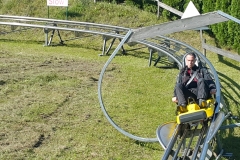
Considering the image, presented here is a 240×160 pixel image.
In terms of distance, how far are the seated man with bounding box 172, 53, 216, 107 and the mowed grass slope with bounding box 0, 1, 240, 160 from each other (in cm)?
89

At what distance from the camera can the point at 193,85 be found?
642 centimetres

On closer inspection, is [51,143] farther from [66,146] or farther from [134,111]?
[134,111]

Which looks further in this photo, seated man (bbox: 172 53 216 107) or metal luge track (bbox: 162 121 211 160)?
seated man (bbox: 172 53 216 107)

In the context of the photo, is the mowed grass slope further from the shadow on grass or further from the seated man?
the seated man

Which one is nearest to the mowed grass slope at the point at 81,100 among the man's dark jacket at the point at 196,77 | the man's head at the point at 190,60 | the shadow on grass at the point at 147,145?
the shadow on grass at the point at 147,145

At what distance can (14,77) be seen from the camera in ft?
31.2

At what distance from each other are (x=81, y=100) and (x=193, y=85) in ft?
8.86

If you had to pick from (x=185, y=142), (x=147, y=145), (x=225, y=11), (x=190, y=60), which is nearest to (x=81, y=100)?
(x=147, y=145)

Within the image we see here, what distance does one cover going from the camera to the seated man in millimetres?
6086

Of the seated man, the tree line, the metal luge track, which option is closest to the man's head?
the seated man

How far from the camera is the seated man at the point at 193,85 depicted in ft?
20.0

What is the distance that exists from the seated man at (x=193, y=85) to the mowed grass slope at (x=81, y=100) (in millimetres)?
894

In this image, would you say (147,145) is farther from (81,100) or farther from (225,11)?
(225,11)

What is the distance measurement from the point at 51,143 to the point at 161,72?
548 centimetres
